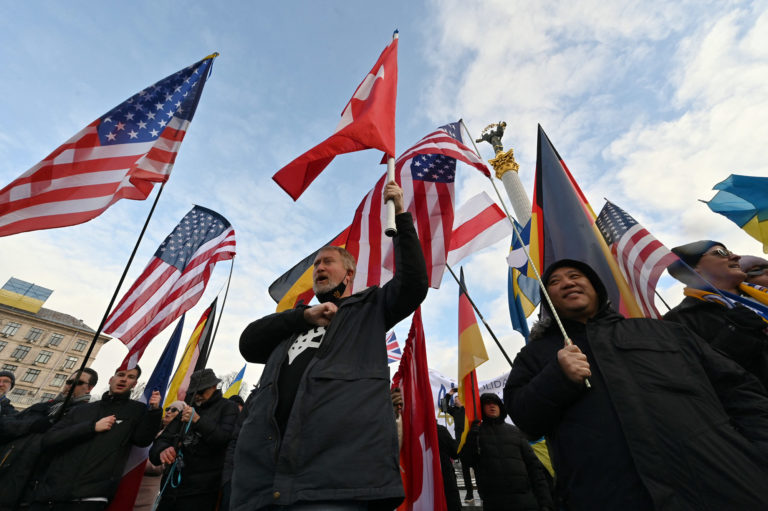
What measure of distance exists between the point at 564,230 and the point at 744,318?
184 centimetres

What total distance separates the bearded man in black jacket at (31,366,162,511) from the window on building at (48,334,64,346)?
69303 mm

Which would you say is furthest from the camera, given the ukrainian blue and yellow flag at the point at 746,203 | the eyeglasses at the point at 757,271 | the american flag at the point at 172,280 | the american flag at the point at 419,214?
the american flag at the point at 172,280

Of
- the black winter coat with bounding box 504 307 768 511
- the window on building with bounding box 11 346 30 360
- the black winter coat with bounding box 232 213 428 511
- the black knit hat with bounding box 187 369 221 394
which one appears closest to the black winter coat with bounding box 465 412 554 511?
the black winter coat with bounding box 504 307 768 511

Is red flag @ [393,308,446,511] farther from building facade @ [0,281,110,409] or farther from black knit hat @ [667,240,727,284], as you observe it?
building facade @ [0,281,110,409]

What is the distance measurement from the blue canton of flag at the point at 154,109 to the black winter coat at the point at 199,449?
3.48 metres

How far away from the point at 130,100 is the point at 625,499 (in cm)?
578

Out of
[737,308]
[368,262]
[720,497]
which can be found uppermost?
[368,262]

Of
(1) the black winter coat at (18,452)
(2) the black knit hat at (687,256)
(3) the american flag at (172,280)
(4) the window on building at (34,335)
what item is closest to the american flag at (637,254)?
(2) the black knit hat at (687,256)

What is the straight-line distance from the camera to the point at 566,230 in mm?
3994

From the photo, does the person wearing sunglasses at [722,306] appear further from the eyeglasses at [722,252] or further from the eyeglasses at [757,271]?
the eyeglasses at [757,271]

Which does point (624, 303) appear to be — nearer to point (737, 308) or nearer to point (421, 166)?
point (737, 308)

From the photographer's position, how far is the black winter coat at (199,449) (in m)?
4.12

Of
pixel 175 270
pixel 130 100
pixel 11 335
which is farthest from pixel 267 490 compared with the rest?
pixel 11 335

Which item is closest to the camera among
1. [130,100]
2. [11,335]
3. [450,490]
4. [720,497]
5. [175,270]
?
[720,497]
